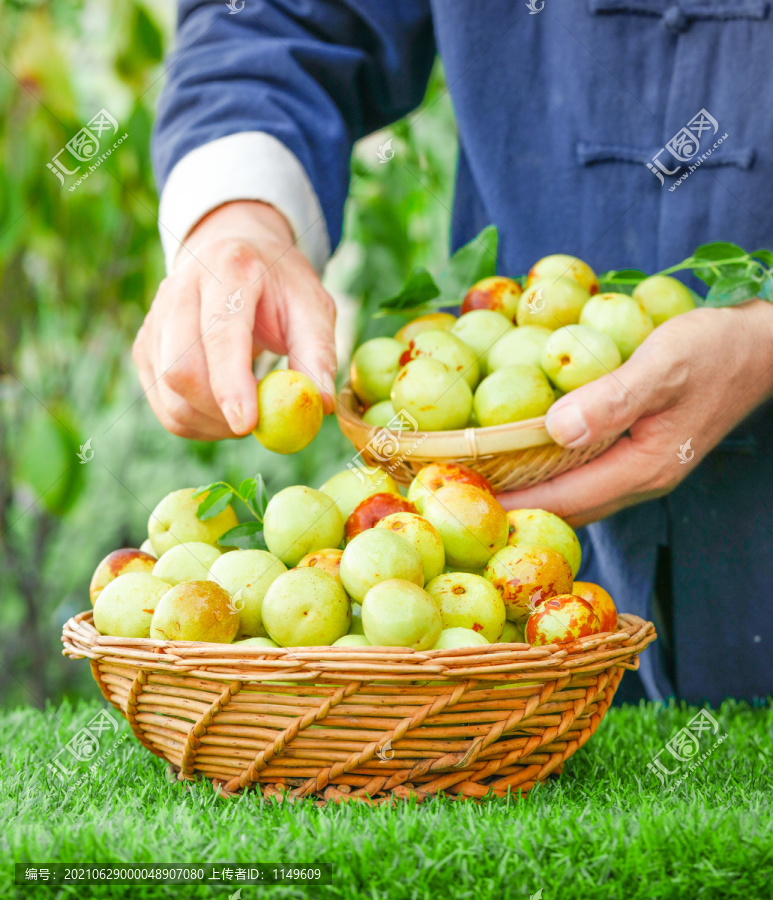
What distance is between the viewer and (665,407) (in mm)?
1175

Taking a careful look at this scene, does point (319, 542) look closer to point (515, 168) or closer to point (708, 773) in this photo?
point (708, 773)

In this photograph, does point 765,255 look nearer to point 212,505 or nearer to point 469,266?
point 469,266

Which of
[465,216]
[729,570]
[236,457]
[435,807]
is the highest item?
[465,216]

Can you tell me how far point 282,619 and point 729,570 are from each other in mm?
876

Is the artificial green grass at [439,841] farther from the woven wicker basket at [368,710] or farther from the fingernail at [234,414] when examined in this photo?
the fingernail at [234,414]

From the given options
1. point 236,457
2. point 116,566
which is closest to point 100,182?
point 236,457

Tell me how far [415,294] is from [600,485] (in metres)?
0.52

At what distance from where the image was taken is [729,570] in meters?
1.39

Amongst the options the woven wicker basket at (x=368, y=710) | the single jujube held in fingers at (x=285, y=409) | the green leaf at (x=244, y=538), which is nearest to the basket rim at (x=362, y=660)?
the woven wicker basket at (x=368, y=710)

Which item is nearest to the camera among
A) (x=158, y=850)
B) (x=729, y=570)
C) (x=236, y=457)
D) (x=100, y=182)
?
(x=158, y=850)

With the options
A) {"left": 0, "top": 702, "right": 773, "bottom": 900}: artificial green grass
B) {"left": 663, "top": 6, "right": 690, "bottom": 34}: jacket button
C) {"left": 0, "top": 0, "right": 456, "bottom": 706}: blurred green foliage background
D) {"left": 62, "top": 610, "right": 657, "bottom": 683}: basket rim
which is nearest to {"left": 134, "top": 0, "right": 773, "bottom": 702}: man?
{"left": 663, "top": 6, "right": 690, "bottom": 34}: jacket button

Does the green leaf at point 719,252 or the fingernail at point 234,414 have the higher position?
the green leaf at point 719,252

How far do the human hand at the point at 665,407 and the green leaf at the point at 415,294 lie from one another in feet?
1.47

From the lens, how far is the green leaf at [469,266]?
4.86 feet
